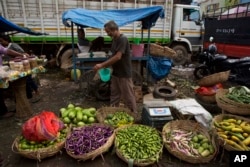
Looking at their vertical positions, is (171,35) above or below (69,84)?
above

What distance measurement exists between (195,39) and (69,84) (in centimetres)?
685

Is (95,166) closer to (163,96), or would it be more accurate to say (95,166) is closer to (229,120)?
(229,120)

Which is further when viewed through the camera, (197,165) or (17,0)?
(17,0)

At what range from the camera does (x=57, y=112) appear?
15.0ft

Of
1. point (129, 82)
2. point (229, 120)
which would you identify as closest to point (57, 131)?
point (129, 82)

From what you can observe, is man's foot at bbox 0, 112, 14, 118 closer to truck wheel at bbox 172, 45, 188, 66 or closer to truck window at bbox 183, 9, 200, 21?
truck wheel at bbox 172, 45, 188, 66

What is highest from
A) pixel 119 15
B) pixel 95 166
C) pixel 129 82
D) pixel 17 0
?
pixel 17 0

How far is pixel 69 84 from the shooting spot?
675cm

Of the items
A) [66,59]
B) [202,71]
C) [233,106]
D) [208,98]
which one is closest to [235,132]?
[233,106]

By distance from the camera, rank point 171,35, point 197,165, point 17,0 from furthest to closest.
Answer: point 171,35
point 17,0
point 197,165

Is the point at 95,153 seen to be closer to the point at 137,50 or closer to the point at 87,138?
the point at 87,138

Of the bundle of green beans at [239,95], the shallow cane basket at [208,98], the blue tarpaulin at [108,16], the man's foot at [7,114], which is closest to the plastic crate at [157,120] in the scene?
the bundle of green beans at [239,95]

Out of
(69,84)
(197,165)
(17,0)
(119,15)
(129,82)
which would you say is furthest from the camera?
(17,0)

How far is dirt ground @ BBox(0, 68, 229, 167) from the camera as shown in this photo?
8.91 ft
